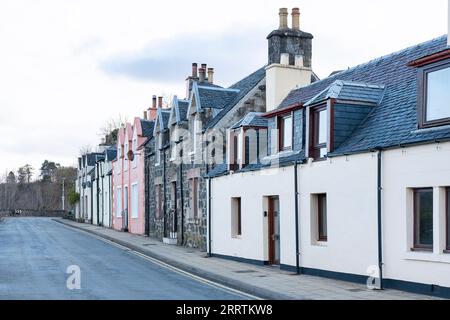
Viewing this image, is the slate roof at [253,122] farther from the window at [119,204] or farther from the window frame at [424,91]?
the window at [119,204]

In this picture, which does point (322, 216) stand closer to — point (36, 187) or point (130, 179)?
point (130, 179)

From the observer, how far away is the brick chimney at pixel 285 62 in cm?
2308

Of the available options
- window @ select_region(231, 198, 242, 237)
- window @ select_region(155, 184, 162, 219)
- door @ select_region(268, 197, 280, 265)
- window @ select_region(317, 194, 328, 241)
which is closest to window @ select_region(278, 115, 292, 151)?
door @ select_region(268, 197, 280, 265)

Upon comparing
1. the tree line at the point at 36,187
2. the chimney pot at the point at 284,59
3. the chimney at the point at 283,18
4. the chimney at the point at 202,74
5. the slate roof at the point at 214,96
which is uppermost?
the chimney at the point at 283,18

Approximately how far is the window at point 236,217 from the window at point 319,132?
18.4 ft

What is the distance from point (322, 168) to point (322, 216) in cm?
141

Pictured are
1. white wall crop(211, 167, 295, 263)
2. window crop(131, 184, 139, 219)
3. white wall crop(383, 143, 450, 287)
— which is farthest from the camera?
window crop(131, 184, 139, 219)

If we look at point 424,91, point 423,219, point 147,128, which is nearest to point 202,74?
point 147,128

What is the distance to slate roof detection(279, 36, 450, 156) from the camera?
13352mm

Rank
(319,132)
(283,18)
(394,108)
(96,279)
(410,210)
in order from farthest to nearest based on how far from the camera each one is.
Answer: (283,18) < (319,132) < (96,279) < (394,108) < (410,210)

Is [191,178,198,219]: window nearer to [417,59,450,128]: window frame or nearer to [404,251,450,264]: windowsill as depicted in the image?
[417,59,450,128]: window frame

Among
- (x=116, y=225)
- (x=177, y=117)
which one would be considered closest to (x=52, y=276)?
(x=177, y=117)

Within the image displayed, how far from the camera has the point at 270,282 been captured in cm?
1500

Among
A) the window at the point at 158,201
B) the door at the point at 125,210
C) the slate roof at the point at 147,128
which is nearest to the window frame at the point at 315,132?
the window at the point at 158,201
